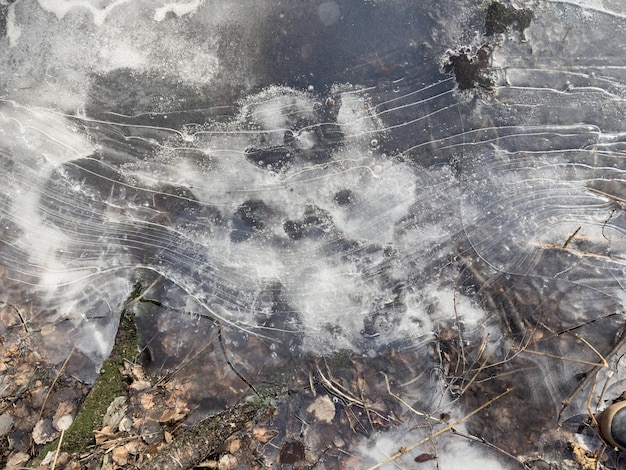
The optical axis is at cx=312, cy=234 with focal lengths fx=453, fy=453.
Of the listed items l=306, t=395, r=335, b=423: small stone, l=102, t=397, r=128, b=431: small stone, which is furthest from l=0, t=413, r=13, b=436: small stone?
l=306, t=395, r=335, b=423: small stone

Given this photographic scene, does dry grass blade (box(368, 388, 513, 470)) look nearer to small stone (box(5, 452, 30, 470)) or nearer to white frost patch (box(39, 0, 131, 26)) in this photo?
small stone (box(5, 452, 30, 470))

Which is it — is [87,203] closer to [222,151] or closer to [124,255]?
[124,255]

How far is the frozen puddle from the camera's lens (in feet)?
11.1

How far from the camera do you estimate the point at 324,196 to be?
3.45 metres

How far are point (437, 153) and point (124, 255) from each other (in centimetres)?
252

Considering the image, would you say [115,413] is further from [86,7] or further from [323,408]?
[86,7]

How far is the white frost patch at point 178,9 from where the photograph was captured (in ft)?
11.3

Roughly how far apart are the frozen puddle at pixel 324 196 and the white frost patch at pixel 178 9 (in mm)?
21

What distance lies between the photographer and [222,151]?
3.48m

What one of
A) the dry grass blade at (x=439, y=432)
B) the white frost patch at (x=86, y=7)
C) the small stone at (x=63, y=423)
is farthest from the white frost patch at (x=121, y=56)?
the dry grass blade at (x=439, y=432)

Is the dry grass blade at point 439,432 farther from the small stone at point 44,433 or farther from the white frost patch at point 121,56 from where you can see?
the white frost patch at point 121,56

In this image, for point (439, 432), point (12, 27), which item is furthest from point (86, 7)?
point (439, 432)

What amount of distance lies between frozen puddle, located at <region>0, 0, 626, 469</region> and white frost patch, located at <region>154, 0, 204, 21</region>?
21mm

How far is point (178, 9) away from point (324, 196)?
70.9 inches
